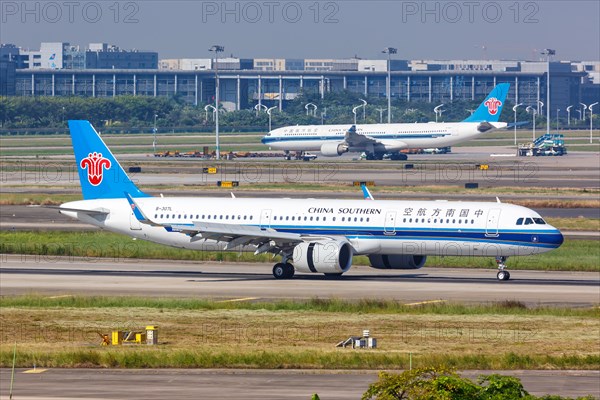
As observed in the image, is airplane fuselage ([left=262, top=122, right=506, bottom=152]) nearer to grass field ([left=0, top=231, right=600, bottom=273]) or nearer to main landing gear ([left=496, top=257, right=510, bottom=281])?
grass field ([left=0, top=231, right=600, bottom=273])

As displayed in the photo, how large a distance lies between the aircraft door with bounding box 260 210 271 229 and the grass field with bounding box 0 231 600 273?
3.77 metres

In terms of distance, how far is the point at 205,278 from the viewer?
194ft

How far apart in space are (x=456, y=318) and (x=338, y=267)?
13.2 m

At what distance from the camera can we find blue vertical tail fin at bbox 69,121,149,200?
64125 mm

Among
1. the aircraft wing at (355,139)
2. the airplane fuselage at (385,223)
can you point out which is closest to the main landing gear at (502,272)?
the airplane fuselage at (385,223)

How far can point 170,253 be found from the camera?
69750 millimetres

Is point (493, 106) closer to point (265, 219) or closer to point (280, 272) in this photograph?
point (265, 219)

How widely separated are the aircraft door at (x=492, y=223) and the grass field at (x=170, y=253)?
6.73 metres

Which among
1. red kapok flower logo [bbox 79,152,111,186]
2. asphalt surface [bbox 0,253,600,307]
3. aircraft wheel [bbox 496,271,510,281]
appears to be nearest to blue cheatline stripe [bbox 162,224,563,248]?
aircraft wheel [bbox 496,271,510,281]

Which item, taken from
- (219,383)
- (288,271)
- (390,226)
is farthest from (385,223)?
(219,383)

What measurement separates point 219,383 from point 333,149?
473ft

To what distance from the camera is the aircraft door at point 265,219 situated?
60500mm

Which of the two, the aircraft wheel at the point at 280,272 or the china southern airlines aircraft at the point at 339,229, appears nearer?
the china southern airlines aircraft at the point at 339,229

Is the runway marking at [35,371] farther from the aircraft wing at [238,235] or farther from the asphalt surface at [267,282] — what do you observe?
the aircraft wing at [238,235]
